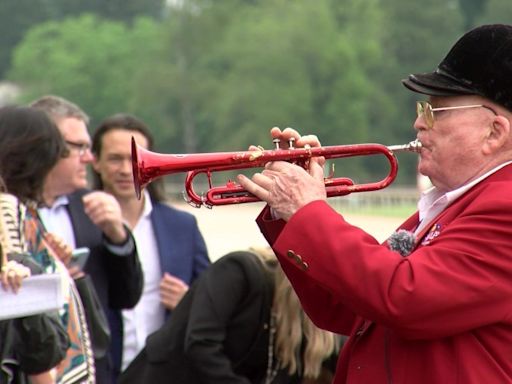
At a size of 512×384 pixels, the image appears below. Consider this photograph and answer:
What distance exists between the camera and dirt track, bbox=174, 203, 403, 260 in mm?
28198

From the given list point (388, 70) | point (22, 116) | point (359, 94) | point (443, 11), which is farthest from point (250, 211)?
point (22, 116)

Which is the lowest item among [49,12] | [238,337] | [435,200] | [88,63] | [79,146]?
[238,337]

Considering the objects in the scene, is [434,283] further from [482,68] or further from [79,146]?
[79,146]

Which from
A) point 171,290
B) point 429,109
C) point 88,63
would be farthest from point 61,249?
point 88,63

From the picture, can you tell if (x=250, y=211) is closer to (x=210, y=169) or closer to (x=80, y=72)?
(x=80, y=72)

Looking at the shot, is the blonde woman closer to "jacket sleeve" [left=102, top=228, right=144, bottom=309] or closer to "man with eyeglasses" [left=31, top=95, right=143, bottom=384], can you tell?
"man with eyeglasses" [left=31, top=95, right=143, bottom=384]

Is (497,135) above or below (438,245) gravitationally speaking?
above

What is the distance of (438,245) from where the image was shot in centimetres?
422

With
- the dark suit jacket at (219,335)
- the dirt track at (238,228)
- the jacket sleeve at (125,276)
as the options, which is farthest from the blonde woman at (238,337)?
the dirt track at (238,228)

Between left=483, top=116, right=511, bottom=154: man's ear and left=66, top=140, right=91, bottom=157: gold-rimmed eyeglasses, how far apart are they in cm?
324

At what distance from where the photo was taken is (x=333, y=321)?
4.75 m

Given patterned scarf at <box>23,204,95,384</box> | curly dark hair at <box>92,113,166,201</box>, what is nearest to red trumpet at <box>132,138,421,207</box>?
patterned scarf at <box>23,204,95,384</box>

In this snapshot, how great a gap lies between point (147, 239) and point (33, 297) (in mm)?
2704

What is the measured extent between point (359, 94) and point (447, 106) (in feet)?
254
